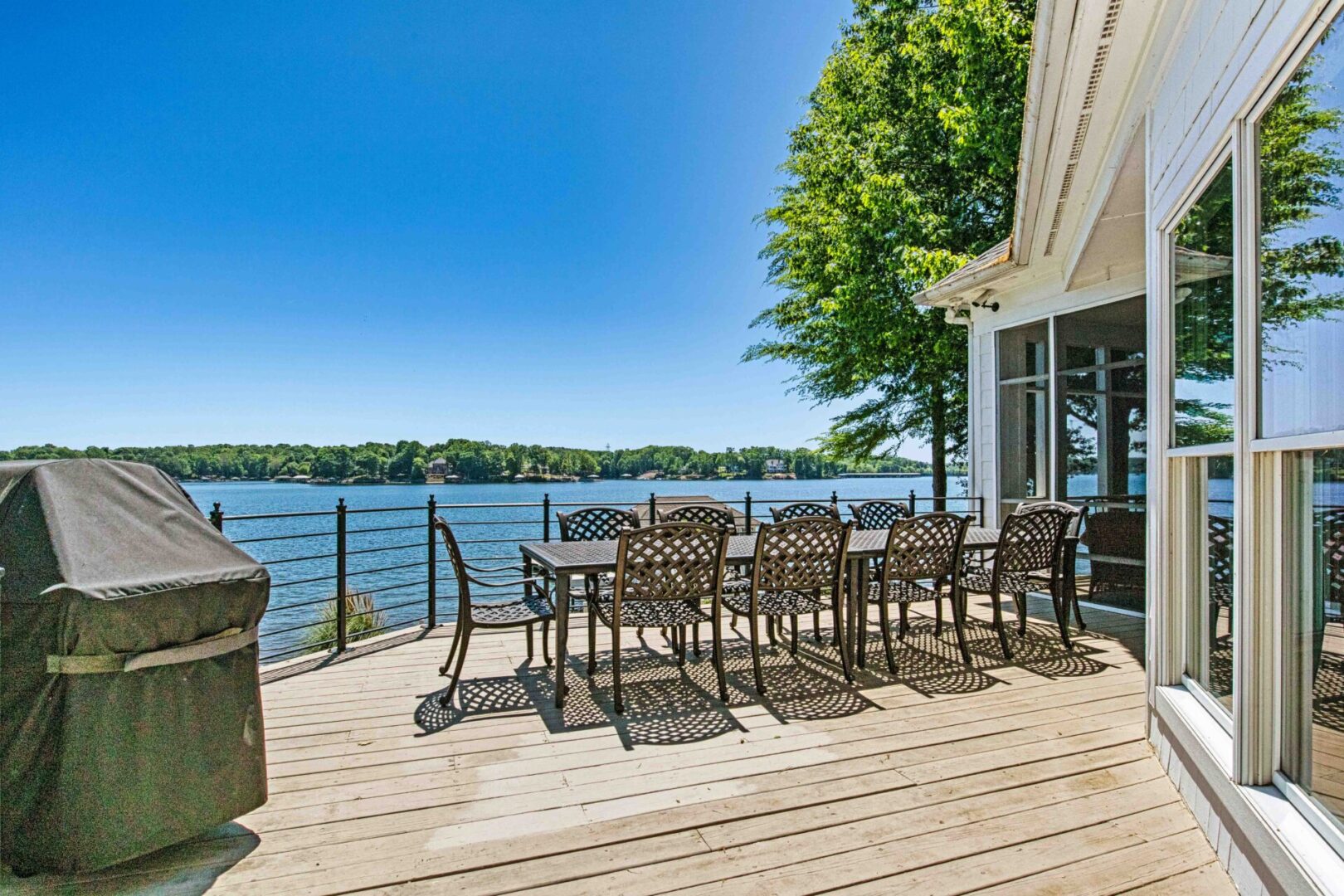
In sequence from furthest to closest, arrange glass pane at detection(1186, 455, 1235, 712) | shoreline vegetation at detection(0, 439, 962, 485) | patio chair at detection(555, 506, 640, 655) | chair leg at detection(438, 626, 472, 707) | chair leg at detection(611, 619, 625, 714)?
shoreline vegetation at detection(0, 439, 962, 485)
patio chair at detection(555, 506, 640, 655)
chair leg at detection(438, 626, 472, 707)
chair leg at detection(611, 619, 625, 714)
glass pane at detection(1186, 455, 1235, 712)

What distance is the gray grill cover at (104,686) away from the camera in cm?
167

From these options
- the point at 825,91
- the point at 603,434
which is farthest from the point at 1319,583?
the point at 603,434

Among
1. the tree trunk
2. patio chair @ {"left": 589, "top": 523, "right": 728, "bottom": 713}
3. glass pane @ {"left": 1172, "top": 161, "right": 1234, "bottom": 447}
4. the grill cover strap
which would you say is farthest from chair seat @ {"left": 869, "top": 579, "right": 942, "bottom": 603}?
the tree trunk

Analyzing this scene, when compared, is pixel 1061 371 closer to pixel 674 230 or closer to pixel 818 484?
pixel 674 230

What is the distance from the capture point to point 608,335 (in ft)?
68.3

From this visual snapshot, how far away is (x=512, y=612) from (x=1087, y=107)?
392cm

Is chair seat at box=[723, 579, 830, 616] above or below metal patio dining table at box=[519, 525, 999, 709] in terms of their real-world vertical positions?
below

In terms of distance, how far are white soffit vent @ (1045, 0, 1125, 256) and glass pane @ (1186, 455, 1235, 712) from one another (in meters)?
1.75

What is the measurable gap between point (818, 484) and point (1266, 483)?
17773 millimetres

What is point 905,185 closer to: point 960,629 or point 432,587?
point 960,629

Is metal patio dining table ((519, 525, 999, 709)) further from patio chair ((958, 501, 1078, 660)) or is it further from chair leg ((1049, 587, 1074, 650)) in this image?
chair leg ((1049, 587, 1074, 650))

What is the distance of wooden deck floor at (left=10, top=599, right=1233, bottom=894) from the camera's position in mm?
1807

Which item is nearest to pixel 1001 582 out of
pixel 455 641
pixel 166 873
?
pixel 455 641

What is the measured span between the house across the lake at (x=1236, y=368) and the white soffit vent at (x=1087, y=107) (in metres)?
0.01
